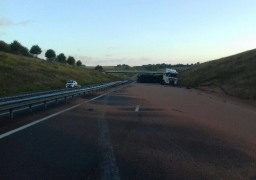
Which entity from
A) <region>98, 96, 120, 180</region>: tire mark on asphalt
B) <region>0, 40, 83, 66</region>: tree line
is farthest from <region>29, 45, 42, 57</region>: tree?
<region>98, 96, 120, 180</region>: tire mark on asphalt

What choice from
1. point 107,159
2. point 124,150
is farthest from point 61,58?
point 107,159

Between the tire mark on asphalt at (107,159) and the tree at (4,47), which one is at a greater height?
Result: the tree at (4,47)

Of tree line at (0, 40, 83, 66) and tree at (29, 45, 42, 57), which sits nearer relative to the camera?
tree line at (0, 40, 83, 66)

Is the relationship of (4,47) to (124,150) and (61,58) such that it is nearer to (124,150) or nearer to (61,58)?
(61,58)

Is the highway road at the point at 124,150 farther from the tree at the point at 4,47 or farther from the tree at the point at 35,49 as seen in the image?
the tree at the point at 35,49

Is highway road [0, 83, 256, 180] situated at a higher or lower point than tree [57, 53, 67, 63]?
lower

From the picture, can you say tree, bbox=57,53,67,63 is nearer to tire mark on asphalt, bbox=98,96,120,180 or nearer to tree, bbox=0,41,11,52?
tree, bbox=0,41,11,52

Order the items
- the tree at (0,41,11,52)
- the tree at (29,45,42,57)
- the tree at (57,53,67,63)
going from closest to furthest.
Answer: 1. the tree at (0,41,11,52)
2. the tree at (29,45,42,57)
3. the tree at (57,53,67,63)

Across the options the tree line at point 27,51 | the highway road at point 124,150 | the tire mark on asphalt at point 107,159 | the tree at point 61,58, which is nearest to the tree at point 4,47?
the tree line at point 27,51

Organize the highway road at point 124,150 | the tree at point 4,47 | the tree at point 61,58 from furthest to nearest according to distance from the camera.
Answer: the tree at point 61,58 < the tree at point 4,47 < the highway road at point 124,150

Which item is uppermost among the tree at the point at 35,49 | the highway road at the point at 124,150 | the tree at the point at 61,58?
the tree at the point at 35,49

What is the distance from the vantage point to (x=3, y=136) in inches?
366

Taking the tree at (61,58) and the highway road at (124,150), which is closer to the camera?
the highway road at (124,150)

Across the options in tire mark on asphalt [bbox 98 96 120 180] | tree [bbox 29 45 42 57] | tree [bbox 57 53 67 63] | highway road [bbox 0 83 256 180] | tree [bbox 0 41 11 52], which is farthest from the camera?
tree [bbox 57 53 67 63]
